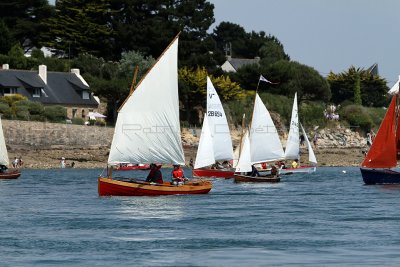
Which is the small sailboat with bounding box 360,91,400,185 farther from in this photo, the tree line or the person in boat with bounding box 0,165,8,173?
the tree line

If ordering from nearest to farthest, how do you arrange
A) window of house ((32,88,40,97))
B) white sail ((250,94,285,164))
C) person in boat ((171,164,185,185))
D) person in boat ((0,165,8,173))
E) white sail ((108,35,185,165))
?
white sail ((108,35,185,165))
person in boat ((171,164,185,185))
white sail ((250,94,285,164))
person in boat ((0,165,8,173))
window of house ((32,88,40,97))

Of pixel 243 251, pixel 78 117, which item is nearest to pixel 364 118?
pixel 78 117

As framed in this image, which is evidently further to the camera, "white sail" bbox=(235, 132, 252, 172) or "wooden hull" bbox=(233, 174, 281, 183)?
"wooden hull" bbox=(233, 174, 281, 183)

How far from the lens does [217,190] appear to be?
242 feet

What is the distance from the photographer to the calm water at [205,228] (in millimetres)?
41625

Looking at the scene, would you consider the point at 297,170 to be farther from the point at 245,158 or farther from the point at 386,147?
the point at 386,147

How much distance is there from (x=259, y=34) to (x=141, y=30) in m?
57.3

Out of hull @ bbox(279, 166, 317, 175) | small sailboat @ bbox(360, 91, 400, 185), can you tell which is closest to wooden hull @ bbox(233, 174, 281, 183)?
small sailboat @ bbox(360, 91, 400, 185)

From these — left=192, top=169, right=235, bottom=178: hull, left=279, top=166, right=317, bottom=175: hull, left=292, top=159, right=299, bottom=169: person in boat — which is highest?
left=292, top=159, right=299, bottom=169: person in boat

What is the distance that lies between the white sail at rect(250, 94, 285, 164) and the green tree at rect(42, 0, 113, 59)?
47.3 metres

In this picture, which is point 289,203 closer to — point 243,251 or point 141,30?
point 243,251

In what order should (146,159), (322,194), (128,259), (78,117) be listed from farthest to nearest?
(78,117) < (322,194) < (146,159) < (128,259)

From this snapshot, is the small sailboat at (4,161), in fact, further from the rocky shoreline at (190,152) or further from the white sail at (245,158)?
the rocky shoreline at (190,152)

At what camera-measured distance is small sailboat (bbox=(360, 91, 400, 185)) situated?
74375 millimetres
